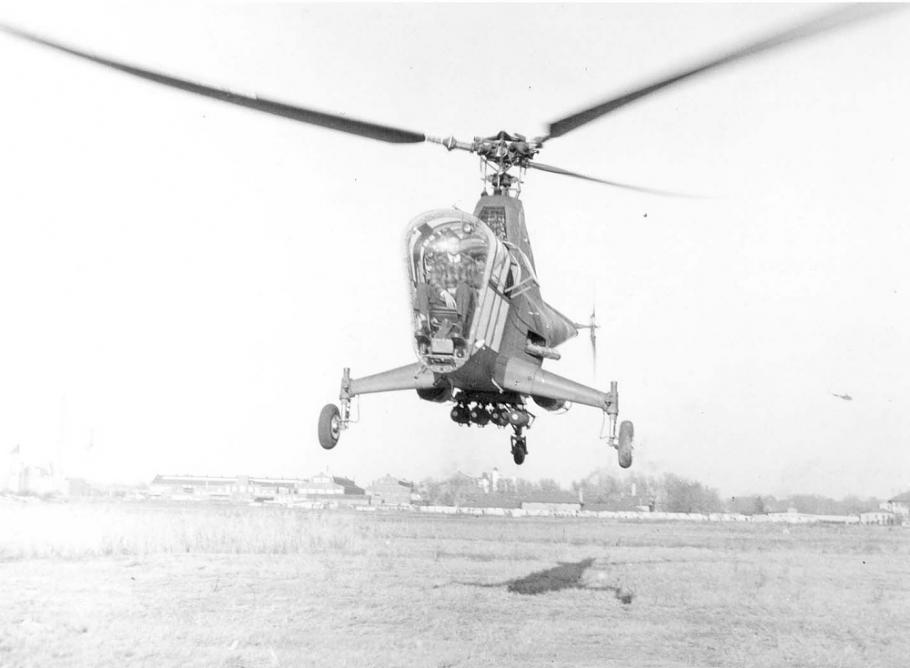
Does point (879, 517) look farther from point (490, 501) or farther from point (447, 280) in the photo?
point (447, 280)

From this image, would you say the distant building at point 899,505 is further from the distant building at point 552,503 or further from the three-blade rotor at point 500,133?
the three-blade rotor at point 500,133

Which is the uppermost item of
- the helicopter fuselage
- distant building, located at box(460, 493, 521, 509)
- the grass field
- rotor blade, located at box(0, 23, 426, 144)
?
rotor blade, located at box(0, 23, 426, 144)

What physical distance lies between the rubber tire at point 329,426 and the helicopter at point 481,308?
0.06 feet

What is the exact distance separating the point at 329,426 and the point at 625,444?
5269mm

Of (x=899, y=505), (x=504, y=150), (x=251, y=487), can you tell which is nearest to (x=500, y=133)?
(x=504, y=150)

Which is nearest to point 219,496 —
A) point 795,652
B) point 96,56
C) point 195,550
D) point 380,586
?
point 195,550

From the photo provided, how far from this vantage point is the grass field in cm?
1923

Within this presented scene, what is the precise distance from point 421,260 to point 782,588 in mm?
24963

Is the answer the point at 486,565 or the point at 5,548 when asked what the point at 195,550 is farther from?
the point at 486,565

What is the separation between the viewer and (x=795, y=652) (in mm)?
21203

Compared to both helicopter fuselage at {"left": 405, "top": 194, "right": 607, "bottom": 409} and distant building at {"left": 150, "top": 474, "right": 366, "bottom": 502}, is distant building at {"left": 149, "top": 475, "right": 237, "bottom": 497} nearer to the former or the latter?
distant building at {"left": 150, "top": 474, "right": 366, "bottom": 502}

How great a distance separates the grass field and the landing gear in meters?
4.58

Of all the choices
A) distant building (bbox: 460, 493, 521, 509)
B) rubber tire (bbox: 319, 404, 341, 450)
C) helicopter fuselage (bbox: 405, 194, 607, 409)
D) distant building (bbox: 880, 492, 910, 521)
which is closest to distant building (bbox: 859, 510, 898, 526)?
distant building (bbox: 880, 492, 910, 521)

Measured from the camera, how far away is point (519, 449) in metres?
18.2
